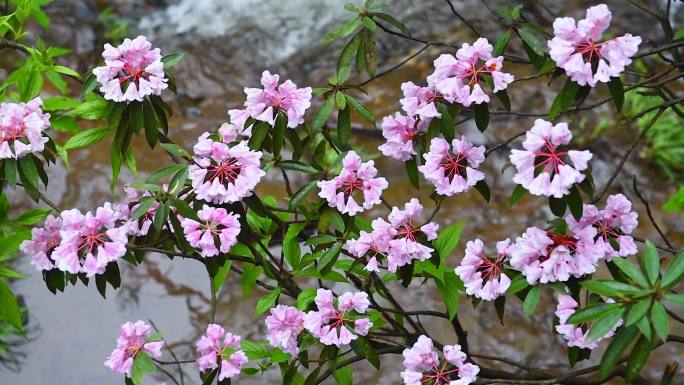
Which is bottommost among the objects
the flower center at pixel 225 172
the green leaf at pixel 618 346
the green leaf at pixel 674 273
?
the green leaf at pixel 618 346

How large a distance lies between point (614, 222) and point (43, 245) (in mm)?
1103

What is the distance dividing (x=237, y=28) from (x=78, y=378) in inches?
125

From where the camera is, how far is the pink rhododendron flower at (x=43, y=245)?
1.54 metres

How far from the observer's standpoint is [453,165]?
5.02 ft

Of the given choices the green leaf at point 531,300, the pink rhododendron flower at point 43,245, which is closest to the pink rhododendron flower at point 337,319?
the green leaf at point 531,300

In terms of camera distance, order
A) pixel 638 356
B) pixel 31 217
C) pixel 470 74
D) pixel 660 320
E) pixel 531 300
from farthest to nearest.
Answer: pixel 31 217, pixel 470 74, pixel 531 300, pixel 638 356, pixel 660 320

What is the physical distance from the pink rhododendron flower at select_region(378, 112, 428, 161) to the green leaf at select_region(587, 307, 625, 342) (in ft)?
1.90

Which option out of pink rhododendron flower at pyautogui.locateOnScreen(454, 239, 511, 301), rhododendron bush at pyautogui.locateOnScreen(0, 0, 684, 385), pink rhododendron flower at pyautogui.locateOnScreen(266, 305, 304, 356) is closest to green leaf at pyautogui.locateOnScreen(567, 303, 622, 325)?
rhododendron bush at pyautogui.locateOnScreen(0, 0, 684, 385)

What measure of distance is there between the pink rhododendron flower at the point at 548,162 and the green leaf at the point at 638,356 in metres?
0.29

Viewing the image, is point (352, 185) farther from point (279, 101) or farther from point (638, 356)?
point (638, 356)

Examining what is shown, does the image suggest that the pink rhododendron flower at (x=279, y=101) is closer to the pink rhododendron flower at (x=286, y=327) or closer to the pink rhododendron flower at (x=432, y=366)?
the pink rhododendron flower at (x=286, y=327)

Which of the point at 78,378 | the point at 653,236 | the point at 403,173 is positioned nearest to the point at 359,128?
the point at 403,173

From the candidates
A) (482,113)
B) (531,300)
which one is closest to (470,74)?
(482,113)

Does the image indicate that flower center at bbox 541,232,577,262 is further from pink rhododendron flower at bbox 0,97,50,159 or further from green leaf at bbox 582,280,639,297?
pink rhododendron flower at bbox 0,97,50,159
